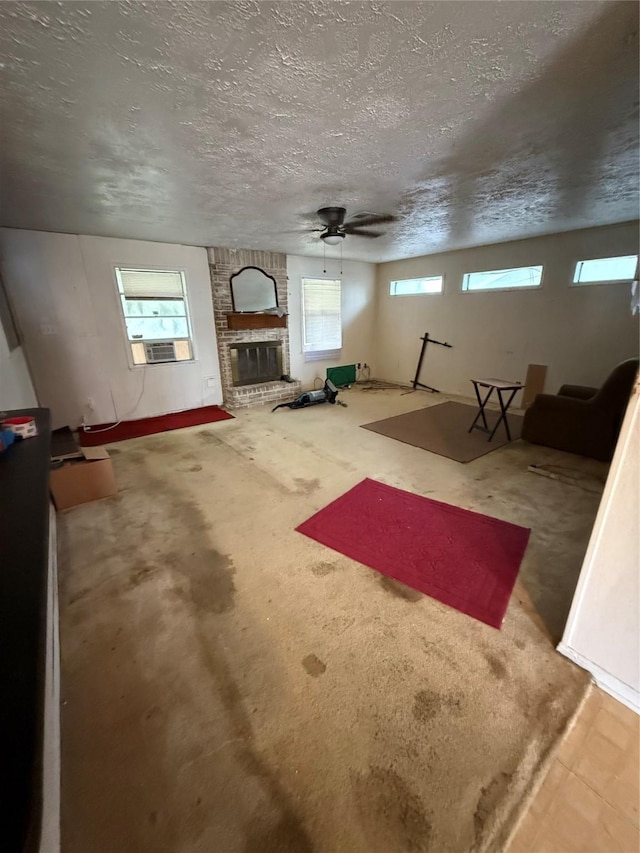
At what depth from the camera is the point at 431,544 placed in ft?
7.06

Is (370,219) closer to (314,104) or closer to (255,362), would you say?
(314,104)

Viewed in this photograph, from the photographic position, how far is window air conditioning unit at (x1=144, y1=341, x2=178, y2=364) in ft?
14.9

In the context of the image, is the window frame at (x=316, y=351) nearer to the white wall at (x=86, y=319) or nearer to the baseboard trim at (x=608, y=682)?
the white wall at (x=86, y=319)

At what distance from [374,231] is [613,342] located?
3.20 metres

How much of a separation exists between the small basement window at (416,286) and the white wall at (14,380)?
574 cm

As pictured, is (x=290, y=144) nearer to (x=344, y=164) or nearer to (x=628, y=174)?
(x=344, y=164)

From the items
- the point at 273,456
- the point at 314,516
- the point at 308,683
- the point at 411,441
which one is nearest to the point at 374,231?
the point at 411,441

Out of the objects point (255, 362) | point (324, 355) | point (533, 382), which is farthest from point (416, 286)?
point (255, 362)

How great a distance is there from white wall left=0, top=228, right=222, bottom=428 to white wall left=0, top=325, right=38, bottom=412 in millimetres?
396

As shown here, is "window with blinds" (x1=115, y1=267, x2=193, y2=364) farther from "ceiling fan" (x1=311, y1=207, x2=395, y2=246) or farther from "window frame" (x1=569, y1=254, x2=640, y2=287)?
"window frame" (x1=569, y1=254, x2=640, y2=287)

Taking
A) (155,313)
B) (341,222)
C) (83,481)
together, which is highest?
(341,222)

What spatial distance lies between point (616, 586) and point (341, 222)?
3.24 meters

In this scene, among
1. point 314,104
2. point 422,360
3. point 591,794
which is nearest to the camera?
point 591,794

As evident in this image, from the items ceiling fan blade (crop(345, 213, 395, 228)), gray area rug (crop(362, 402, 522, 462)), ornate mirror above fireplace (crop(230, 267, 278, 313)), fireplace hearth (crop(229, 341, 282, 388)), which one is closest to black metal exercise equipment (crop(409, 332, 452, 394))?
gray area rug (crop(362, 402, 522, 462))
